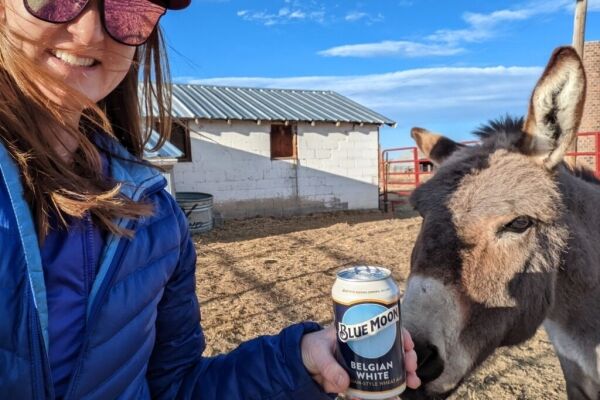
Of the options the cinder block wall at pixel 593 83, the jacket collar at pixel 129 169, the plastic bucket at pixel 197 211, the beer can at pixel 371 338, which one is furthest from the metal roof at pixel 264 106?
the beer can at pixel 371 338

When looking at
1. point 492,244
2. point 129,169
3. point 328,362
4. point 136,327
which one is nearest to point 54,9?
point 129,169

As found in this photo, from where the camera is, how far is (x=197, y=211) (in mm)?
11031

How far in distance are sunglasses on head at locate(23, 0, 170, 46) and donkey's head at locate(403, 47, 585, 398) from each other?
1.31 meters

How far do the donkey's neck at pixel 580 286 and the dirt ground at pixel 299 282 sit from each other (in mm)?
944

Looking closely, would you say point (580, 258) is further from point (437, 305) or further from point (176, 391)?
point (176, 391)

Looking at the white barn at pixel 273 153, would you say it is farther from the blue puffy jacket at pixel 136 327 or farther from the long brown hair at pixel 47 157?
the long brown hair at pixel 47 157

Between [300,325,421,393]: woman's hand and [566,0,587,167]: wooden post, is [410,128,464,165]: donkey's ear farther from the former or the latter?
[566,0,587,167]: wooden post

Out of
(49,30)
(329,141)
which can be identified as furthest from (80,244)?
(329,141)

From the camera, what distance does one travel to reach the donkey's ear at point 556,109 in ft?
5.84

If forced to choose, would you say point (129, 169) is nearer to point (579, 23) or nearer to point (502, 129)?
point (502, 129)

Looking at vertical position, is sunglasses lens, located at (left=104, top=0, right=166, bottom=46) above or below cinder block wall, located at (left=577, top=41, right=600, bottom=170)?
below

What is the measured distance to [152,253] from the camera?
3.92 feet

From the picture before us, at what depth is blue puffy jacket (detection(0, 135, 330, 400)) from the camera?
2.91 ft

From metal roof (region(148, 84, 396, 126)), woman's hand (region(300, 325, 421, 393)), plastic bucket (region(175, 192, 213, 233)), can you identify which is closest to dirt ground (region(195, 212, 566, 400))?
plastic bucket (region(175, 192, 213, 233))
